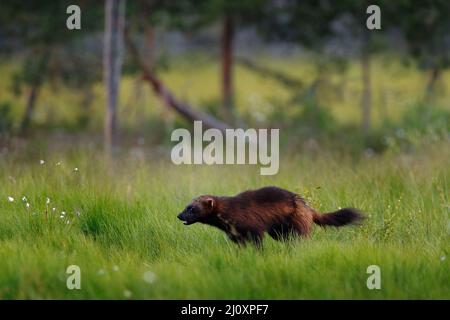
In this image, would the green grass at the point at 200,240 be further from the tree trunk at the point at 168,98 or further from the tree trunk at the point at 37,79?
the tree trunk at the point at 37,79

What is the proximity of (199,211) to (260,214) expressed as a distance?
0.58 meters

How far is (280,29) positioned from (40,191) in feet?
42.2

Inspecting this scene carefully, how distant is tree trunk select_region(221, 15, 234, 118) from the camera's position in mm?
21748

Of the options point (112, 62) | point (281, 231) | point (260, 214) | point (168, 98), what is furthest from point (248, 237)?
point (168, 98)

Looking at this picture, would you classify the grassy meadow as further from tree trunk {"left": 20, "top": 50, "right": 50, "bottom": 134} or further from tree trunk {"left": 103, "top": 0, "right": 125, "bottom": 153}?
tree trunk {"left": 20, "top": 50, "right": 50, "bottom": 134}

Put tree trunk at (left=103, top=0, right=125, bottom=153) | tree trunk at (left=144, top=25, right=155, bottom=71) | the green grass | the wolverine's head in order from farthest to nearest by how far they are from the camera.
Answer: tree trunk at (left=144, top=25, right=155, bottom=71) → tree trunk at (left=103, top=0, right=125, bottom=153) → the wolverine's head → the green grass

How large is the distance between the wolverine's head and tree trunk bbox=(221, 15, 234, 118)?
44.2 feet

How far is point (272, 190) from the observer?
8.02m

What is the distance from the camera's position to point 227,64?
22.0 metres

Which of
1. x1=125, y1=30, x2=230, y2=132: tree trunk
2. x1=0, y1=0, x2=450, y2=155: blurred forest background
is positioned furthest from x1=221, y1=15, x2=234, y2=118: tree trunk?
x1=125, y1=30, x2=230, y2=132: tree trunk

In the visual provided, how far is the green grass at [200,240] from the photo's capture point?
6809 mm

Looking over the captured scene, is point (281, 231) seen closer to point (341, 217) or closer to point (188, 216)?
point (341, 217)
